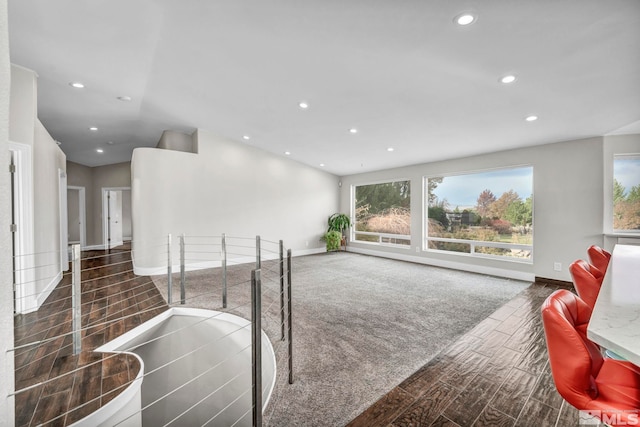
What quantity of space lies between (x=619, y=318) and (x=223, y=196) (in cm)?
604

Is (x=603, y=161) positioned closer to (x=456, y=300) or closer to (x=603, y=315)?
(x=456, y=300)

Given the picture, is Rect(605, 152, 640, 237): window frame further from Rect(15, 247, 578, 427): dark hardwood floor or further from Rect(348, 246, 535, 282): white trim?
Rect(15, 247, 578, 427): dark hardwood floor

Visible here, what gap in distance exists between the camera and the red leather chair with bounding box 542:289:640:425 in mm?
906

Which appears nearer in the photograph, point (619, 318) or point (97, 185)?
point (619, 318)

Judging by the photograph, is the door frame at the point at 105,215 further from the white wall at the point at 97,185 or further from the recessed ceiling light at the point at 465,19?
the recessed ceiling light at the point at 465,19

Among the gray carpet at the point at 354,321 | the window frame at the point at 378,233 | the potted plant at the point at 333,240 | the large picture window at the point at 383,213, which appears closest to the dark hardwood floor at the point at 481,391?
the gray carpet at the point at 354,321

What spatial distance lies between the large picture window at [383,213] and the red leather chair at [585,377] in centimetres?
591

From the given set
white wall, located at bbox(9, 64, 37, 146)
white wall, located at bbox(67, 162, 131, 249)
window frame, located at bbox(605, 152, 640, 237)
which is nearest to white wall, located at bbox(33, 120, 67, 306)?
white wall, located at bbox(9, 64, 37, 146)

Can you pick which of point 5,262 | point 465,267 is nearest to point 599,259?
point 465,267

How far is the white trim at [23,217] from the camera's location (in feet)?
10.5

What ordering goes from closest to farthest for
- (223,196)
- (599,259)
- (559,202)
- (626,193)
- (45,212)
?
(599,259), (45,212), (626,193), (559,202), (223,196)

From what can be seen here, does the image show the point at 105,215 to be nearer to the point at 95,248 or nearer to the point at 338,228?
the point at 95,248

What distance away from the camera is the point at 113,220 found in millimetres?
8297

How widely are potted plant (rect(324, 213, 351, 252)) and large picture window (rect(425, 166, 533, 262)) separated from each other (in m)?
2.43
